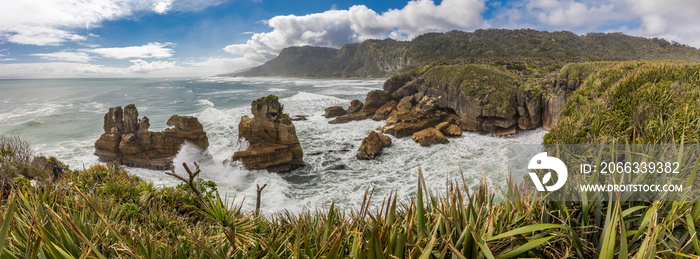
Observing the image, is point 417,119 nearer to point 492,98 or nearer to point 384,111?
point 384,111

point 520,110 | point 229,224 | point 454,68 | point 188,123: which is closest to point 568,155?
point 229,224

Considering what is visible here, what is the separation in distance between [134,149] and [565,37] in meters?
82.2

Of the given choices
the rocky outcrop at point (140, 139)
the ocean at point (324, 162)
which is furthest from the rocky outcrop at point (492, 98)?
the rocky outcrop at point (140, 139)

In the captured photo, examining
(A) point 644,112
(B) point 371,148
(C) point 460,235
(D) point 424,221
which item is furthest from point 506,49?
(C) point 460,235

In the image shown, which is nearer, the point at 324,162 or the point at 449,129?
the point at 324,162

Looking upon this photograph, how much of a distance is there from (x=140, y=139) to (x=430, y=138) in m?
17.6

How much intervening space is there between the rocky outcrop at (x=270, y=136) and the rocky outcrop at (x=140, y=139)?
11.4ft

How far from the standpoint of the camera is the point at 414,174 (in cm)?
1412

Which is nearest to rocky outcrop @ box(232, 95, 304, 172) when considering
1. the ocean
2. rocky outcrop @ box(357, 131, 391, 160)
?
the ocean

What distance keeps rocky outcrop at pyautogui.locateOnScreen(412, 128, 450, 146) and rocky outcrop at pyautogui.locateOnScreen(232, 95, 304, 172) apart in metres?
8.51

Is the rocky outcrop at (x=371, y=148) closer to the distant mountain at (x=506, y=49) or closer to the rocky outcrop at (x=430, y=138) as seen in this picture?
the rocky outcrop at (x=430, y=138)

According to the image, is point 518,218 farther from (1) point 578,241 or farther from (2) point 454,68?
(2) point 454,68

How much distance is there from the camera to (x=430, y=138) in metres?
18.6

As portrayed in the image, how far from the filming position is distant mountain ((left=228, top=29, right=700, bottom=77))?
1957 inches
